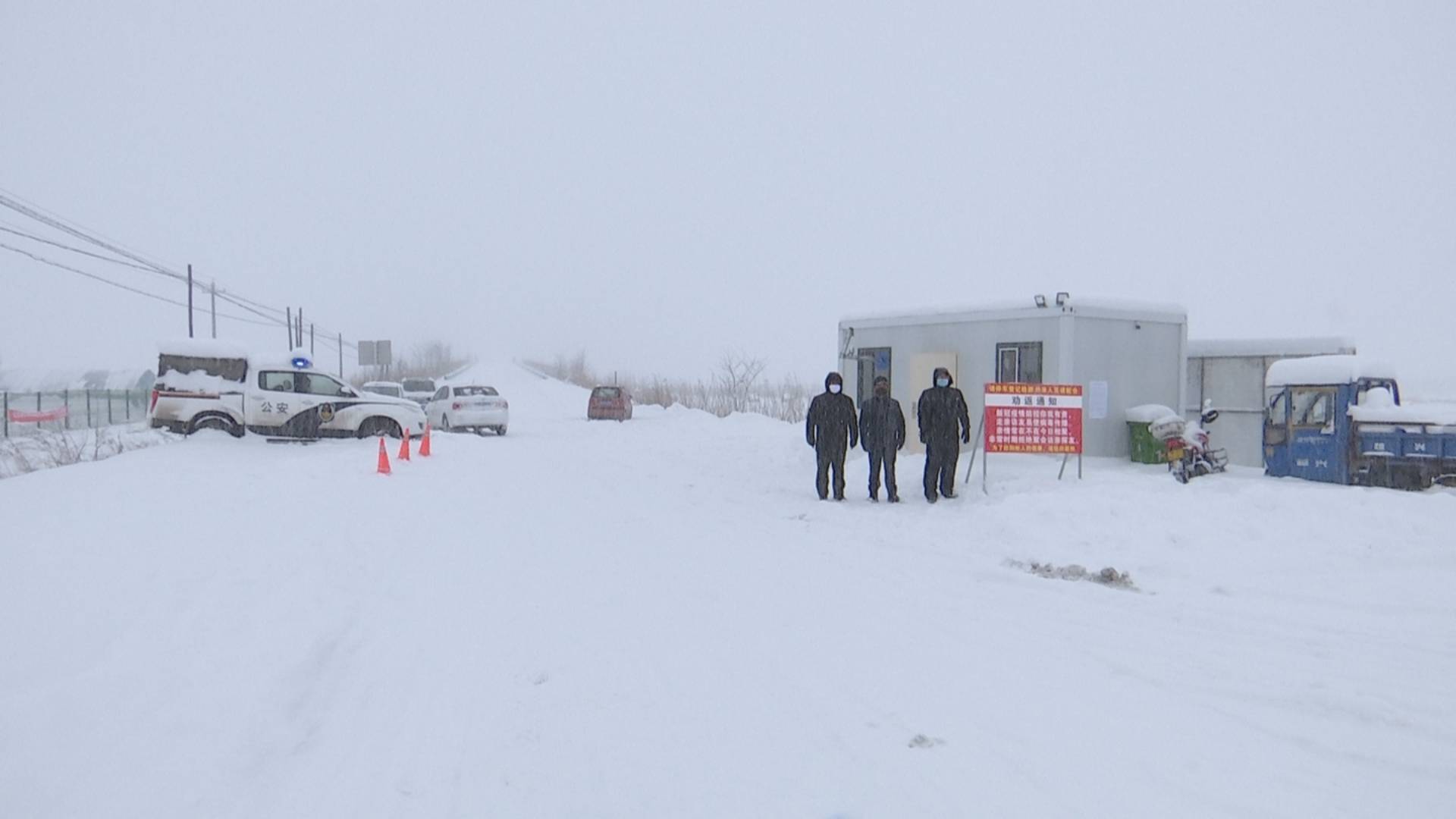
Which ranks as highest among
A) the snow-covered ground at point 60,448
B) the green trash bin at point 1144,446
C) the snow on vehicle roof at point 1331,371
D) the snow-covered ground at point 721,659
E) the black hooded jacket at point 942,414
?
the snow on vehicle roof at point 1331,371

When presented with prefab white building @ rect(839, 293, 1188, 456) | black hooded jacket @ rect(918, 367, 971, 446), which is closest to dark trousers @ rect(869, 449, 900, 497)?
black hooded jacket @ rect(918, 367, 971, 446)

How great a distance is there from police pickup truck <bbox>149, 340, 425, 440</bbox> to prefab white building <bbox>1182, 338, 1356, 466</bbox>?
17.3 m

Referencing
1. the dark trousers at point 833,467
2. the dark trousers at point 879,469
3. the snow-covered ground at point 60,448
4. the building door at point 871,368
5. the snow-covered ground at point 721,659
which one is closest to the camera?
the snow-covered ground at point 721,659

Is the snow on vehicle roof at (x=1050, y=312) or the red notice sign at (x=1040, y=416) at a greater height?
the snow on vehicle roof at (x=1050, y=312)

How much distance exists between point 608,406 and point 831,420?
24108 mm

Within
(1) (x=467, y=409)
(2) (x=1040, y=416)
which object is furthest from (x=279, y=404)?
(2) (x=1040, y=416)

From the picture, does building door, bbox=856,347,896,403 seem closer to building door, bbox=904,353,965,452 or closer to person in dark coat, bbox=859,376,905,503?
building door, bbox=904,353,965,452

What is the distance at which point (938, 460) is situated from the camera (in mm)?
12547

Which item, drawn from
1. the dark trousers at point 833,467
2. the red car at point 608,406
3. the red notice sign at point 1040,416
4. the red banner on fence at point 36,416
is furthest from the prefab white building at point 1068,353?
the red banner on fence at point 36,416

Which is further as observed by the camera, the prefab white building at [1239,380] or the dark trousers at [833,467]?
the prefab white building at [1239,380]

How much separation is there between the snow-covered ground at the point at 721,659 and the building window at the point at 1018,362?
3962 mm

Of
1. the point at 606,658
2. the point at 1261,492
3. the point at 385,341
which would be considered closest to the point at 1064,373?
the point at 1261,492

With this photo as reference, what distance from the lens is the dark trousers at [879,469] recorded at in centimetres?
1268

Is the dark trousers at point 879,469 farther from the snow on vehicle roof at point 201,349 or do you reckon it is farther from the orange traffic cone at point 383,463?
the snow on vehicle roof at point 201,349
